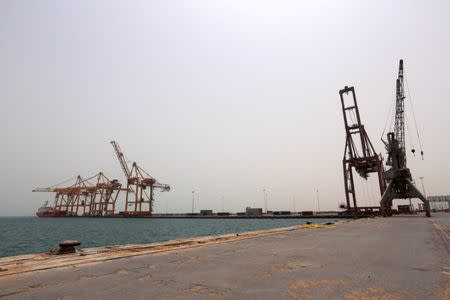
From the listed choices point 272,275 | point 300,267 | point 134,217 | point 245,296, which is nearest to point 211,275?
point 272,275

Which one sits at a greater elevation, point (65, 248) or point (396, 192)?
point (396, 192)

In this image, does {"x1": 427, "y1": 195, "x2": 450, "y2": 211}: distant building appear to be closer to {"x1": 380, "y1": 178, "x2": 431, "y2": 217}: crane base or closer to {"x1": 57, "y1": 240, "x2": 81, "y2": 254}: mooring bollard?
{"x1": 380, "y1": 178, "x2": 431, "y2": 217}: crane base

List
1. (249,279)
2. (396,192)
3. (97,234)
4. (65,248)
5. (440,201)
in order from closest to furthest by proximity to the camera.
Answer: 1. (249,279)
2. (65,248)
3. (97,234)
4. (396,192)
5. (440,201)

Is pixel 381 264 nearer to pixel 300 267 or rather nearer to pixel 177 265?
pixel 300 267

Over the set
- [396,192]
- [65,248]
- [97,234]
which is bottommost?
[97,234]

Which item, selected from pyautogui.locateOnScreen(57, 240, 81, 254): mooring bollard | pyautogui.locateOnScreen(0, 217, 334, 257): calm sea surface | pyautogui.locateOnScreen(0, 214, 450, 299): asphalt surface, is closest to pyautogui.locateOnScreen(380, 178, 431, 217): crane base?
pyautogui.locateOnScreen(0, 217, 334, 257): calm sea surface

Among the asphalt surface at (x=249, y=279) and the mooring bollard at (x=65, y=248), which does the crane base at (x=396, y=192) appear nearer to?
the asphalt surface at (x=249, y=279)

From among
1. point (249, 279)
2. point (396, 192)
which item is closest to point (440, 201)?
point (396, 192)

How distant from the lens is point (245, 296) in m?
5.24

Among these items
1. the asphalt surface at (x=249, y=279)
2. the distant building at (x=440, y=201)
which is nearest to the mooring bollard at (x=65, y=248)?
the asphalt surface at (x=249, y=279)

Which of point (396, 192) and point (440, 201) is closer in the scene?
point (396, 192)

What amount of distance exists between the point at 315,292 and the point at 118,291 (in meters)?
3.85

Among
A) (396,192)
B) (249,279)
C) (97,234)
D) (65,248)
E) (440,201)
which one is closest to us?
(249,279)

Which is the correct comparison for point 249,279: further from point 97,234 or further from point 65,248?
point 97,234
